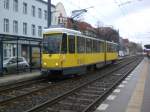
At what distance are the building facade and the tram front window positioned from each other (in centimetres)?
2307

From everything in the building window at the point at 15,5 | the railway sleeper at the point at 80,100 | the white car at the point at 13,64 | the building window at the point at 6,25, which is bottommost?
the railway sleeper at the point at 80,100

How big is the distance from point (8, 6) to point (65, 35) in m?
34.9

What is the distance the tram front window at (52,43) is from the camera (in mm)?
21812

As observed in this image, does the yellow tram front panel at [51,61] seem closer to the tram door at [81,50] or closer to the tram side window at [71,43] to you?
the tram side window at [71,43]

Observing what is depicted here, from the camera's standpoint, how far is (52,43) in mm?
→ 22047

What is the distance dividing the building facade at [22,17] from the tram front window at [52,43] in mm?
23073

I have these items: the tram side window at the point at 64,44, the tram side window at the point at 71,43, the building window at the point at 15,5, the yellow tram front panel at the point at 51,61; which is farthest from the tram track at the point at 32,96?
the building window at the point at 15,5

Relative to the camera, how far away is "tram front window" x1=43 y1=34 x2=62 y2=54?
2181cm

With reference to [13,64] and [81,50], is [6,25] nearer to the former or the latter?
[13,64]

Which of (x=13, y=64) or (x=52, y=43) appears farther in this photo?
(x=13, y=64)

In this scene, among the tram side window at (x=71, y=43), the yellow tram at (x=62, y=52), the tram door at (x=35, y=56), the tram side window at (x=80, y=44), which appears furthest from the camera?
the tram door at (x=35, y=56)

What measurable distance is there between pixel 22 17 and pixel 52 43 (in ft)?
127

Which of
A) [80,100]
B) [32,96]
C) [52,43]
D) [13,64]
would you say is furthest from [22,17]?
[80,100]

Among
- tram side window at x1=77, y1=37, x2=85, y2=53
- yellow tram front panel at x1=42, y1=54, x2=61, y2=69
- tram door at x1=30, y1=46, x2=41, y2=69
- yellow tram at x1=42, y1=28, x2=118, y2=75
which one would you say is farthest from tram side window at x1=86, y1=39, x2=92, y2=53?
yellow tram front panel at x1=42, y1=54, x2=61, y2=69
